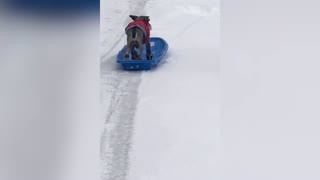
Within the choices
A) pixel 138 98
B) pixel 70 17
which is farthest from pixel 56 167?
pixel 70 17

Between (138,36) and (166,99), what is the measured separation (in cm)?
18

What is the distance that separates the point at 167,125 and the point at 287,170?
0.34 meters

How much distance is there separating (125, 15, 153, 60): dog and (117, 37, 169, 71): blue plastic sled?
11 millimetres

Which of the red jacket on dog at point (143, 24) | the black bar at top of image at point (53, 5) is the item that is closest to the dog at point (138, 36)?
the red jacket on dog at point (143, 24)

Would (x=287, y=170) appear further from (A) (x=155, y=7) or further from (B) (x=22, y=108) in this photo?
(B) (x=22, y=108)

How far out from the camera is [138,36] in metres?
1.08

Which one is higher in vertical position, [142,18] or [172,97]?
[142,18]

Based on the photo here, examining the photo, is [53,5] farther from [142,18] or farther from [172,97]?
[172,97]

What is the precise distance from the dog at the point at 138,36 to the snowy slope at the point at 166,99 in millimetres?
18

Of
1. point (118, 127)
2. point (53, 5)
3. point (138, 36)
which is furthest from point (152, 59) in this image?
point (53, 5)

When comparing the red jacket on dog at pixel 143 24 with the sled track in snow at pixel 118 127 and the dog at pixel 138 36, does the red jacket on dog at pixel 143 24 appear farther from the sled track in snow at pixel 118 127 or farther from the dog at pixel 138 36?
the sled track in snow at pixel 118 127

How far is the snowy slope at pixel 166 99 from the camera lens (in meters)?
1.05

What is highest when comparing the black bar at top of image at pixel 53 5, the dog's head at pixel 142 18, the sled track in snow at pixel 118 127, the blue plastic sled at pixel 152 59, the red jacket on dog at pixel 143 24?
the black bar at top of image at pixel 53 5

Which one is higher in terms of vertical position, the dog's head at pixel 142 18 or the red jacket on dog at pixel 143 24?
the dog's head at pixel 142 18
